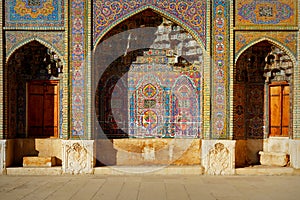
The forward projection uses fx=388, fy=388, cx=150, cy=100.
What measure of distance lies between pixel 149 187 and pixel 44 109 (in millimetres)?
4073

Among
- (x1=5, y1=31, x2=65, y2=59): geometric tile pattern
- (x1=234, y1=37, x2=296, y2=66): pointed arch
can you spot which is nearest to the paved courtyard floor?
(x1=234, y1=37, x2=296, y2=66): pointed arch

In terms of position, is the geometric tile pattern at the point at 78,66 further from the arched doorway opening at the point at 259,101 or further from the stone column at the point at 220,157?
the arched doorway opening at the point at 259,101

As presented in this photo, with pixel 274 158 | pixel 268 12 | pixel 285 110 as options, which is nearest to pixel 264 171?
pixel 274 158

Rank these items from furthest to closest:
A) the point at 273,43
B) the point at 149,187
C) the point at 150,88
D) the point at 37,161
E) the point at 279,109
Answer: the point at 150,88 < the point at 279,109 < the point at 37,161 < the point at 273,43 < the point at 149,187

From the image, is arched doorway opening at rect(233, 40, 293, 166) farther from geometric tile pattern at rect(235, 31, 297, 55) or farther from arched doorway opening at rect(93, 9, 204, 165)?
arched doorway opening at rect(93, 9, 204, 165)

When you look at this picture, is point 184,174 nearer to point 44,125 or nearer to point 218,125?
point 218,125

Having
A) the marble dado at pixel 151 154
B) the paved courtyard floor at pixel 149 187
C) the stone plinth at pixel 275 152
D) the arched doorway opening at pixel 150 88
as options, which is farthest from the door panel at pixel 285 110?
the arched doorway opening at pixel 150 88

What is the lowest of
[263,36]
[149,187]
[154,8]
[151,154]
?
[149,187]

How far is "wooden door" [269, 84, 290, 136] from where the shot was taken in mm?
10039

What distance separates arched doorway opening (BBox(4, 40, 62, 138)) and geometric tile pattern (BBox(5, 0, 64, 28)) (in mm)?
694

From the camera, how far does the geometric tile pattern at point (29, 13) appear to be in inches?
359

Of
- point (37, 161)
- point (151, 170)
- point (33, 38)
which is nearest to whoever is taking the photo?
point (33, 38)

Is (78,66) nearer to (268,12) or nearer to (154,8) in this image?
(154,8)

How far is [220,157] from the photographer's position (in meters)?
9.14
